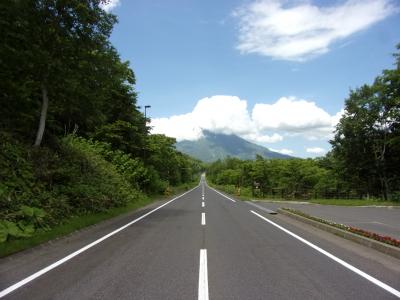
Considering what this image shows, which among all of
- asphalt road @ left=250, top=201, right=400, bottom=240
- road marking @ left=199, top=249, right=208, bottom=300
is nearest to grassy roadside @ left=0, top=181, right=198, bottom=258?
road marking @ left=199, top=249, right=208, bottom=300

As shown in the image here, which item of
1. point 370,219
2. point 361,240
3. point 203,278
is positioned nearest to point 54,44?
point 203,278

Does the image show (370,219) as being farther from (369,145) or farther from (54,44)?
(369,145)

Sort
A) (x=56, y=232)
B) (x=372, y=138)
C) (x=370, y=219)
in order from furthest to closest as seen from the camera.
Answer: (x=372, y=138), (x=370, y=219), (x=56, y=232)

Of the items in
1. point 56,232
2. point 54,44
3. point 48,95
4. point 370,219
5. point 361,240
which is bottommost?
point 370,219

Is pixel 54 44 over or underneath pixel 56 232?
over

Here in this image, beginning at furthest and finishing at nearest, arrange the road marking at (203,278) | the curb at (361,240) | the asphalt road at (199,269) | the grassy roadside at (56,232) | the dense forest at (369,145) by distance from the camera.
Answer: the dense forest at (369,145)
the curb at (361,240)
the grassy roadside at (56,232)
the asphalt road at (199,269)
the road marking at (203,278)

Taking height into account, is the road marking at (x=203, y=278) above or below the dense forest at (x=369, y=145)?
below

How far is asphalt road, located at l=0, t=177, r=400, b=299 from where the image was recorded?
542cm

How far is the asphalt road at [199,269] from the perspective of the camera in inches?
213

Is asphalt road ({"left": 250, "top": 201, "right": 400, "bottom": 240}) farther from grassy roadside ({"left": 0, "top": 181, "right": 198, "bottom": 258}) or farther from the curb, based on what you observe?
grassy roadside ({"left": 0, "top": 181, "right": 198, "bottom": 258})

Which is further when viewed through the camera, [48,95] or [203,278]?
[48,95]

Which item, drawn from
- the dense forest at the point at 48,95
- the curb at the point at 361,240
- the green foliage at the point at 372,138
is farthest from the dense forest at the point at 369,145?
the dense forest at the point at 48,95

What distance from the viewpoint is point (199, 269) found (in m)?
6.85

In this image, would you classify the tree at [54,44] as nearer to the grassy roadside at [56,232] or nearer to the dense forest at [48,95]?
the dense forest at [48,95]
